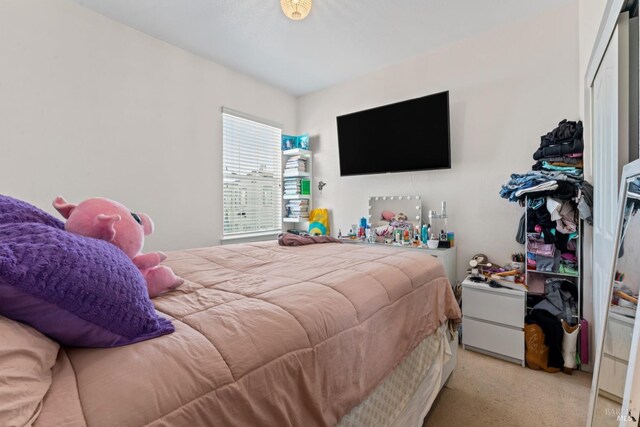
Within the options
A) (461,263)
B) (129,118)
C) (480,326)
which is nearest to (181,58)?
(129,118)

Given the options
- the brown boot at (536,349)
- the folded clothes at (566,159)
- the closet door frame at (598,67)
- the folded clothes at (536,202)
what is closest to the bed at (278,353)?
the closet door frame at (598,67)

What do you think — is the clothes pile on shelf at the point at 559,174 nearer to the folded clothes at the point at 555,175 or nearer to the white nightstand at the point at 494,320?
the folded clothes at the point at 555,175

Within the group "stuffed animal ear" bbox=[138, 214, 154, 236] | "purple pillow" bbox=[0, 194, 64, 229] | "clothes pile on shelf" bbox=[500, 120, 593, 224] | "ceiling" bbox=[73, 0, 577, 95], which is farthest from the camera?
"ceiling" bbox=[73, 0, 577, 95]

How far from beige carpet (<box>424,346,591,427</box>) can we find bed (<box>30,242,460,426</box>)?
28cm

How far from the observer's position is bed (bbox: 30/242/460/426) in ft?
1.79

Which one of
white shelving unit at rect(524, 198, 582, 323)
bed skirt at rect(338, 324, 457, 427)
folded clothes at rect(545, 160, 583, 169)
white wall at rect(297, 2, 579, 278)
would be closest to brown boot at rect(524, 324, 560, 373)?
white shelving unit at rect(524, 198, 582, 323)

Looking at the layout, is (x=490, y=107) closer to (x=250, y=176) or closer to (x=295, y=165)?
(x=295, y=165)

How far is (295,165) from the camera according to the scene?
3.99m

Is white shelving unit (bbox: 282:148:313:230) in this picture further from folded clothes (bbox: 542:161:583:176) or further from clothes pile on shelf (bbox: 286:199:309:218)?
folded clothes (bbox: 542:161:583:176)

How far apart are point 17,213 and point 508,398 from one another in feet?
8.17

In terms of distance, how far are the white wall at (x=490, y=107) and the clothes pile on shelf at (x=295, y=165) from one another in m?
0.99

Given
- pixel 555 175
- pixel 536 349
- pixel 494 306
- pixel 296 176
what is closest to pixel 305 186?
pixel 296 176

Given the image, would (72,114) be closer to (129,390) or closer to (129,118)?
(129,118)

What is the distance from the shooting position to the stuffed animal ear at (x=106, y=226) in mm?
854
